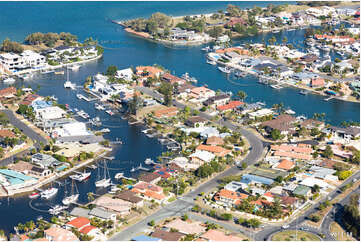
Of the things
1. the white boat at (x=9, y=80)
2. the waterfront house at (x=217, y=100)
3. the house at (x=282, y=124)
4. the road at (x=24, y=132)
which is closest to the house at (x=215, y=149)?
the house at (x=282, y=124)

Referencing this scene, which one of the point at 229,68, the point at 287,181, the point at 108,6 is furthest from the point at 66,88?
the point at 108,6

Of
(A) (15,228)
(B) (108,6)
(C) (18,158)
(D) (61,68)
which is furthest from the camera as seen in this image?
(B) (108,6)

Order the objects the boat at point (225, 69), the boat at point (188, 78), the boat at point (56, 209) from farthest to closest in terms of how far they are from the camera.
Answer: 1. the boat at point (225, 69)
2. the boat at point (188, 78)
3. the boat at point (56, 209)

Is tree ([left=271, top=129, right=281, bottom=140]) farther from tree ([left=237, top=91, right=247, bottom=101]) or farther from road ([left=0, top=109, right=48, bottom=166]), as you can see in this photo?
road ([left=0, top=109, right=48, bottom=166])

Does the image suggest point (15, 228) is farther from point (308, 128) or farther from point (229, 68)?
point (229, 68)

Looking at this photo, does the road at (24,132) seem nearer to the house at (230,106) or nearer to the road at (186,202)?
the road at (186,202)
